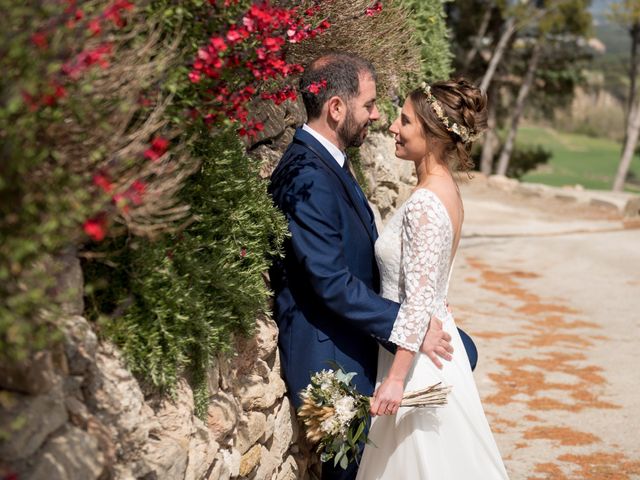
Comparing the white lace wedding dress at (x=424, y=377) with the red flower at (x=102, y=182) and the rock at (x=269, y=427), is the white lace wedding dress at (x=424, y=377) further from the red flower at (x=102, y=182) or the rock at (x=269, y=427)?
the red flower at (x=102, y=182)

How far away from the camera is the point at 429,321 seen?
3693mm

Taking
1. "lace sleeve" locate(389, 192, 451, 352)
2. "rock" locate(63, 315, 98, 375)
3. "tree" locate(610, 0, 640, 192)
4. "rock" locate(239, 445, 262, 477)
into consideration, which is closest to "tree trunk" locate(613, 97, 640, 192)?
"tree" locate(610, 0, 640, 192)

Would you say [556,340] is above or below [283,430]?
below

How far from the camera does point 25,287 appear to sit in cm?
203

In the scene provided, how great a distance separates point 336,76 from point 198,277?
4.07 feet

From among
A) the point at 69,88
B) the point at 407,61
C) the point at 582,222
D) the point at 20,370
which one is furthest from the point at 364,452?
the point at 582,222

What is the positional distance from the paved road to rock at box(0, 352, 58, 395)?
4001mm

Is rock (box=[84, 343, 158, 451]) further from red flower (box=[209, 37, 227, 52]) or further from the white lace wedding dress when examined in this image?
the white lace wedding dress

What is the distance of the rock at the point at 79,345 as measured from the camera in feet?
8.07

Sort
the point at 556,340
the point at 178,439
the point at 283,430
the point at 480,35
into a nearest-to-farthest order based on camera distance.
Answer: the point at 178,439 < the point at 283,430 < the point at 556,340 < the point at 480,35

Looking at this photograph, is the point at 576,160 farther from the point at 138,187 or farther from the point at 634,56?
the point at 138,187

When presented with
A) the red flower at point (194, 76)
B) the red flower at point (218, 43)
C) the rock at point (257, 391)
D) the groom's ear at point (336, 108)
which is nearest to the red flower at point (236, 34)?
the red flower at point (218, 43)

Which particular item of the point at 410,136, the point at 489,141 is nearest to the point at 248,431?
the point at 410,136

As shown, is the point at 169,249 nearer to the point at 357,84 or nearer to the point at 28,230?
the point at 28,230
